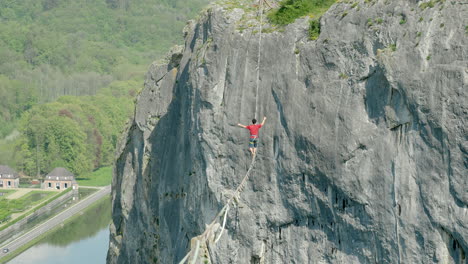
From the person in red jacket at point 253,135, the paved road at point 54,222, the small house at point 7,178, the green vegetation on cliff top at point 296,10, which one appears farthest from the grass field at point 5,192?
the person in red jacket at point 253,135

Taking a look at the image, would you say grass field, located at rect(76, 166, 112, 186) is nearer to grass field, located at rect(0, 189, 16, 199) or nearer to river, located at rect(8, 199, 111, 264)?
grass field, located at rect(0, 189, 16, 199)

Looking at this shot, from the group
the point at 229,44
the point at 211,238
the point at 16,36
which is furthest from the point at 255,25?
the point at 16,36

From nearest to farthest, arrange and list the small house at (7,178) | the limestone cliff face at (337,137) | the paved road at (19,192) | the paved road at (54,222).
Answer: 1. the limestone cliff face at (337,137)
2. the paved road at (54,222)
3. the paved road at (19,192)
4. the small house at (7,178)

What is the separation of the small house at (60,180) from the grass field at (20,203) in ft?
9.68

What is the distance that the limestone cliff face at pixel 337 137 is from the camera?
20.1 m

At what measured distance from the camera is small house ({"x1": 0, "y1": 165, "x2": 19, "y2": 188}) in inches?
4171

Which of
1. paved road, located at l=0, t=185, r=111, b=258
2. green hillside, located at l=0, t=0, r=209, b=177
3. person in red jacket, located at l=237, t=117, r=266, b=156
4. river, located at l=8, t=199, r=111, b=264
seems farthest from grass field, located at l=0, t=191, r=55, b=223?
person in red jacket, located at l=237, t=117, r=266, b=156

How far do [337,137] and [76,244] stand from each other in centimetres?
6260

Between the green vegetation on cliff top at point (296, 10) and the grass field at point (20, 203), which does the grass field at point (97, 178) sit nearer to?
the grass field at point (20, 203)

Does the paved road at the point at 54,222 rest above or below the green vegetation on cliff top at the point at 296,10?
below

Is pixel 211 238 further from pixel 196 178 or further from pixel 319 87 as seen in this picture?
A: pixel 319 87

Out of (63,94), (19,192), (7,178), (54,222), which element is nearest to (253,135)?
(54,222)

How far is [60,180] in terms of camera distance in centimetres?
10712

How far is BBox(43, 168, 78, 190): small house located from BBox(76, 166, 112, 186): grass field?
5.69 metres
